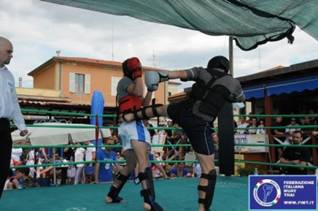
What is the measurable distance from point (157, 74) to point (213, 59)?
650mm

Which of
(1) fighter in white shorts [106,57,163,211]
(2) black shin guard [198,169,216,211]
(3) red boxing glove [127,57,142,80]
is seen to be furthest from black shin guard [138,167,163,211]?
(3) red boxing glove [127,57,142,80]

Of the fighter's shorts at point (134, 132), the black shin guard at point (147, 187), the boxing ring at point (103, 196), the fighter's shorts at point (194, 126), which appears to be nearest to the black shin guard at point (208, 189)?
the fighter's shorts at point (194, 126)

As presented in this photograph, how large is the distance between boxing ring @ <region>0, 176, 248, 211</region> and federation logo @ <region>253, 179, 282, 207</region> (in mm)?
1346

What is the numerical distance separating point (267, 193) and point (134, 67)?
1.79 m

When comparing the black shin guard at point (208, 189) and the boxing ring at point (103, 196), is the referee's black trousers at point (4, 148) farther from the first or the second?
the black shin guard at point (208, 189)

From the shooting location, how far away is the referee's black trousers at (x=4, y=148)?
3.34 metres

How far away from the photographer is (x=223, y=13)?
466 cm

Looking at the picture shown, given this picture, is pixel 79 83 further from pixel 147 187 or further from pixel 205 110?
pixel 205 110

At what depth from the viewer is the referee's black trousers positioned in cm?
334

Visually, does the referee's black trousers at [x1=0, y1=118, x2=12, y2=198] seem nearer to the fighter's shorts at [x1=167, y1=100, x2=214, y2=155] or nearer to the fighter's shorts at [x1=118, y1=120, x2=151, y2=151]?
the fighter's shorts at [x1=118, y1=120, x2=151, y2=151]

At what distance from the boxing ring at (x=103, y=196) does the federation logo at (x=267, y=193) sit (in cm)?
135

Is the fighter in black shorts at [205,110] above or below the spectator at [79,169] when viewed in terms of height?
above

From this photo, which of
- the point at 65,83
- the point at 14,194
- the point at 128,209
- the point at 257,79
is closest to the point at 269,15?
the point at 128,209

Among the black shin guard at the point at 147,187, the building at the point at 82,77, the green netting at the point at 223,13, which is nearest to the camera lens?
the black shin guard at the point at 147,187
